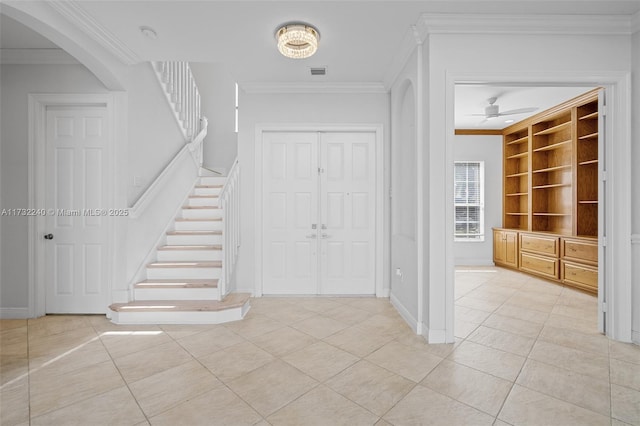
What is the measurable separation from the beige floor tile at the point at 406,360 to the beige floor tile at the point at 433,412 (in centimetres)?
21

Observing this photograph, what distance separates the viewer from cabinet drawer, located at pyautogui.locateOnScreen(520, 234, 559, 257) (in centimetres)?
476

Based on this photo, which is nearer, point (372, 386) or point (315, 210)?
point (372, 386)

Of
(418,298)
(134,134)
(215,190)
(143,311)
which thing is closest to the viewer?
(418,298)

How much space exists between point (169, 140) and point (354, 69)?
9.29 feet

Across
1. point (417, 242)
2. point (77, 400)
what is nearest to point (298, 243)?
point (417, 242)

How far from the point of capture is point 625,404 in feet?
5.96

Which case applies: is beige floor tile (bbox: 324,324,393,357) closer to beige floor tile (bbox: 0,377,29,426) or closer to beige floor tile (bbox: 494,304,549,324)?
beige floor tile (bbox: 494,304,549,324)

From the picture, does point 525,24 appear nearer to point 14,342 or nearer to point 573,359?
point 573,359

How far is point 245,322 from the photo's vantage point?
10.4ft

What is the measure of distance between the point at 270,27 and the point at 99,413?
3.25m

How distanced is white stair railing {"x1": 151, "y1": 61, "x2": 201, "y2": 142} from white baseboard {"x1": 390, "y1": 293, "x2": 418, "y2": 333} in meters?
4.11

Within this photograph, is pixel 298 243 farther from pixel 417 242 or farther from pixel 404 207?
pixel 417 242

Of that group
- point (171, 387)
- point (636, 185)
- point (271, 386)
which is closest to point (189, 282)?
point (171, 387)

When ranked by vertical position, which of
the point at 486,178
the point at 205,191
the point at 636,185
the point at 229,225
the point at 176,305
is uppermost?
the point at 486,178
